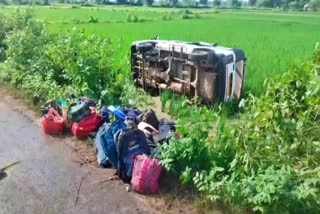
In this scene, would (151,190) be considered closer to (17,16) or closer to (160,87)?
(160,87)

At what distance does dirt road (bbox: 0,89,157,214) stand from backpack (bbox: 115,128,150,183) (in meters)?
0.15

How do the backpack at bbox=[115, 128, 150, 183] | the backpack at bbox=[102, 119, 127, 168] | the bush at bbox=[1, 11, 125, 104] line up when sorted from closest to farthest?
the backpack at bbox=[115, 128, 150, 183] → the backpack at bbox=[102, 119, 127, 168] → the bush at bbox=[1, 11, 125, 104]

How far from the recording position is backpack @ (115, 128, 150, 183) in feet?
14.2

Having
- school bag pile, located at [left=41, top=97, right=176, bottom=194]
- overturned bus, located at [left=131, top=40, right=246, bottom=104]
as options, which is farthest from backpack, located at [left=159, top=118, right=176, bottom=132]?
overturned bus, located at [left=131, top=40, right=246, bottom=104]

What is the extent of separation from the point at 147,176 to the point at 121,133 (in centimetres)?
67

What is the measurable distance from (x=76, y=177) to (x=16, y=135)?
205cm

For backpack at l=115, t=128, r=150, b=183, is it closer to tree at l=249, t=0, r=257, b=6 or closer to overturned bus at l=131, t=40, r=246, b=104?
overturned bus at l=131, t=40, r=246, b=104

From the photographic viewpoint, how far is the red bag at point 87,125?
5613 mm

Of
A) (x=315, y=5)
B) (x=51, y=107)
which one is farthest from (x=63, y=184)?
(x=315, y=5)

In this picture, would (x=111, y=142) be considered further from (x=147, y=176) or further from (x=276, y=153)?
(x=276, y=153)

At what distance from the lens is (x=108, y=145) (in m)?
4.64

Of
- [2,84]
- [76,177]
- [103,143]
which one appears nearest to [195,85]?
[103,143]

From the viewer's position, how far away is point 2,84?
9.30 metres

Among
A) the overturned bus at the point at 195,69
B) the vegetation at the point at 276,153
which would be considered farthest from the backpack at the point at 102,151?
the overturned bus at the point at 195,69
